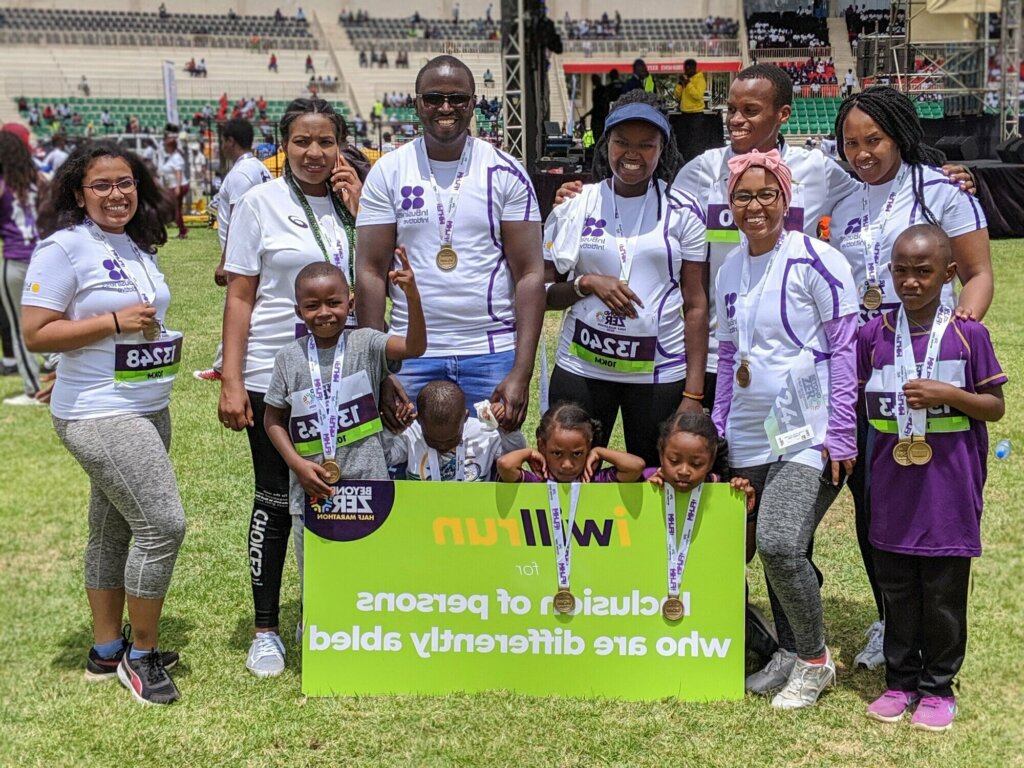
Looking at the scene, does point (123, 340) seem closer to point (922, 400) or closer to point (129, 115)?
point (922, 400)

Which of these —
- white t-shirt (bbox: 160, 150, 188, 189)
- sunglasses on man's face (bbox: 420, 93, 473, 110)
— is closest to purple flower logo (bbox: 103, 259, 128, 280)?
sunglasses on man's face (bbox: 420, 93, 473, 110)

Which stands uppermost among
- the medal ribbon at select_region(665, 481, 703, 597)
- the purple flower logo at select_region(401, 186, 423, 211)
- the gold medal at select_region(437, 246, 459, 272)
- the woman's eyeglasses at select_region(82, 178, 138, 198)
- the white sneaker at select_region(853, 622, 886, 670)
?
the woman's eyeglasses at select_region(82, 178, 138, 198)

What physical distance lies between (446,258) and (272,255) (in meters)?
0.58

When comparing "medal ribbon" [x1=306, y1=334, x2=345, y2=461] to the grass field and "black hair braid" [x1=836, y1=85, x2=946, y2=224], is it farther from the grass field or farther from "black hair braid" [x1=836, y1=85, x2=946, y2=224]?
"black hair braid" [x1=836, y1=85, x2=946, y2=224]

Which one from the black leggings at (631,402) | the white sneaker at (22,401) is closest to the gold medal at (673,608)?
the black leggings at (631,402)

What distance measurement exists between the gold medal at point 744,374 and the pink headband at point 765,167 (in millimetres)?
509

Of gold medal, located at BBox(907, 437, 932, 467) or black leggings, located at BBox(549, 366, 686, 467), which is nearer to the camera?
gold medal, located at BBox(907, 437, 932, 467)

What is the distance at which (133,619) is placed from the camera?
3604mm

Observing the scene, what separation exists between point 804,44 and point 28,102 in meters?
31.6

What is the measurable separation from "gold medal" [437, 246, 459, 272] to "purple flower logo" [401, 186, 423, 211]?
0.16 meters

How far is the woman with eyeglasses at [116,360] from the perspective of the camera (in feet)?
11.1

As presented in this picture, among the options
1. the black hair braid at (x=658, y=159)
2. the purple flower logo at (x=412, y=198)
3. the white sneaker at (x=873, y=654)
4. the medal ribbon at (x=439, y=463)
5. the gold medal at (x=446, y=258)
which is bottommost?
the white sneaker at (x=873, y=654)

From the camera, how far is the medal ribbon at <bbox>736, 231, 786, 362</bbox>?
3.33 m

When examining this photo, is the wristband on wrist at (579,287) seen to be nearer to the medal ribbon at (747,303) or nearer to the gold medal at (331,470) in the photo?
the medal ribbon at (747,303)
